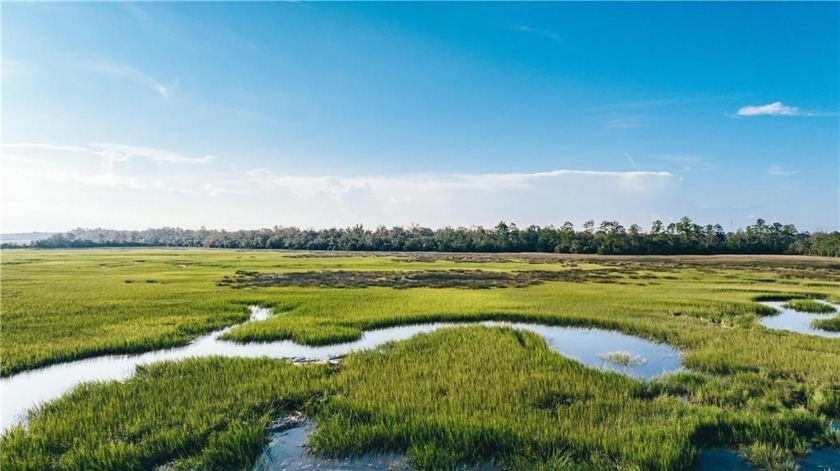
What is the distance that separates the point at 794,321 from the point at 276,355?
63.1 feet

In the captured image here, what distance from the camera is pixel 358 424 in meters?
7.35

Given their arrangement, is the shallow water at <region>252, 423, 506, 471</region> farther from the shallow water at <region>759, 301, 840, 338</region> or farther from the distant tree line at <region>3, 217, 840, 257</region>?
the distant tree line at <region>3, 217, 840, 257</region>

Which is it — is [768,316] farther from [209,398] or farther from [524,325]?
[209,398]

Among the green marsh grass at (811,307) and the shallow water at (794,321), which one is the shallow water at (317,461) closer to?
the shallow water at (794,321)

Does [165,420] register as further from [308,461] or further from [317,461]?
[317,461]

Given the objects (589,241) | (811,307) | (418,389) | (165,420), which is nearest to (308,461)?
(165,420)

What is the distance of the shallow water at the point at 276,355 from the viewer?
941cm

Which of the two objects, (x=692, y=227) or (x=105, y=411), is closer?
(x=105, y=411)

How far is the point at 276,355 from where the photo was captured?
12305 millimetres

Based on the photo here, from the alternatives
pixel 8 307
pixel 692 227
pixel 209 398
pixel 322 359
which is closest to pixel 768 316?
pixel 322 359

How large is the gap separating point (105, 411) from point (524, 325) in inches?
508

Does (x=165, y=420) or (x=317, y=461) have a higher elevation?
(x=165, y=420)

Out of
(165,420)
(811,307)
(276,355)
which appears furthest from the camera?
(811,307)

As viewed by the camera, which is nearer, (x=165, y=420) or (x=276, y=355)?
(x=165, y=420)
